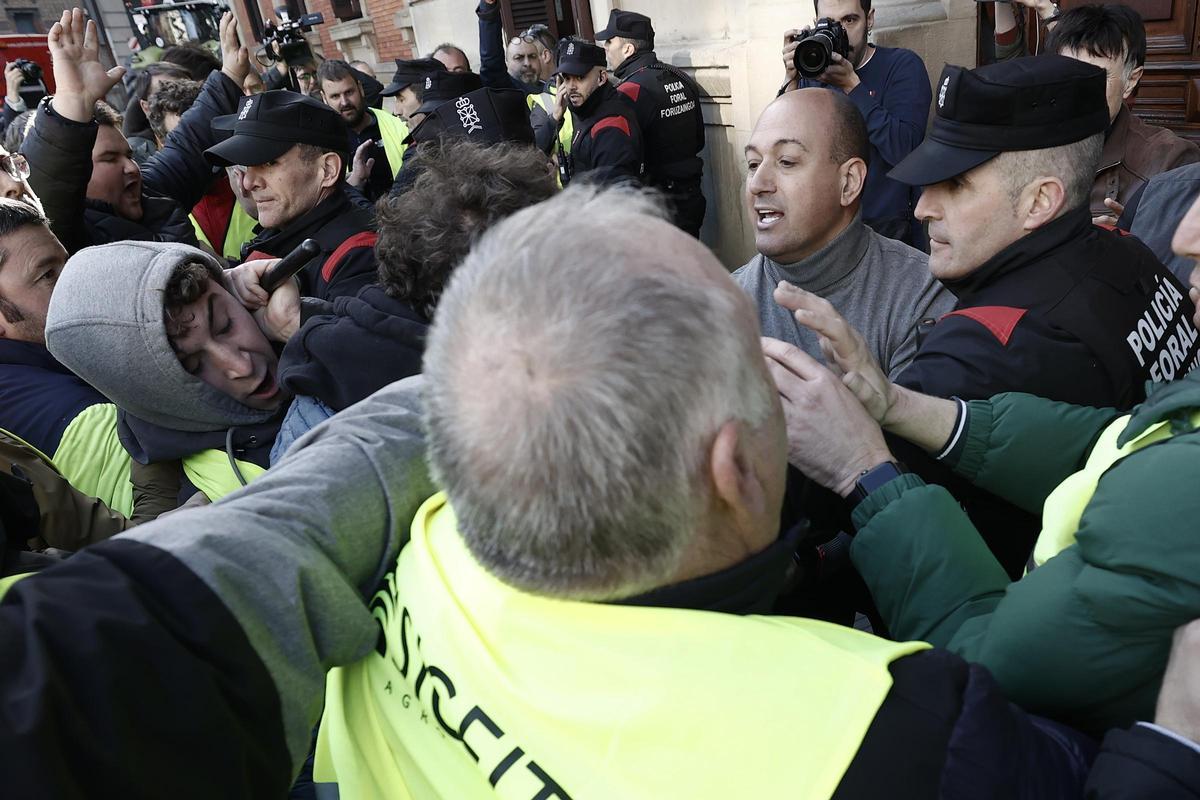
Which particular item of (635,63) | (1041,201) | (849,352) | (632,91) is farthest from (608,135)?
(849,352)

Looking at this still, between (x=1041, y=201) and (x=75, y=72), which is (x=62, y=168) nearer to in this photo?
(x=75, y=72)

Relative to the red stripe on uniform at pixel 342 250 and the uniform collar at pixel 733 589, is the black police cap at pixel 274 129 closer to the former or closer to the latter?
the red stripe on uniform at pixel 342 250

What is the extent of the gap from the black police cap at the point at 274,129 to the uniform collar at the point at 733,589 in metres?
2.46

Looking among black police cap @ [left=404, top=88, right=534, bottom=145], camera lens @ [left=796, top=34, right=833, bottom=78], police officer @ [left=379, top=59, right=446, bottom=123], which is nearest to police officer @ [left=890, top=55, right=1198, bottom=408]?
camera lens @ [left=796, top=34, right=833, bottom=78]

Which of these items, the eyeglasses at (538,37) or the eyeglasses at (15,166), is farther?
the eyeglasses at (538,37)

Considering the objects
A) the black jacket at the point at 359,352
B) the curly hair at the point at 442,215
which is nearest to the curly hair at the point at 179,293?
the black jacket at the point at 359,352

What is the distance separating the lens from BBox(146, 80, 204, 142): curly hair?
4625 millimetres

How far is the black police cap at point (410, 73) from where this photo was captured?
5609mm

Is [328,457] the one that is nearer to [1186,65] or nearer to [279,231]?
[279,231]

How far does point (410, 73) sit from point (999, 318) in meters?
5.15

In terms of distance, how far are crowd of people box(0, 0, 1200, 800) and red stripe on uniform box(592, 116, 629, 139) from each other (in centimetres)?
307

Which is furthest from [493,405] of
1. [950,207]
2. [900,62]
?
[900,62]

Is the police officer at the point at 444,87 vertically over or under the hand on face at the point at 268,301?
over

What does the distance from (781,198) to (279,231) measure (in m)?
1.72
